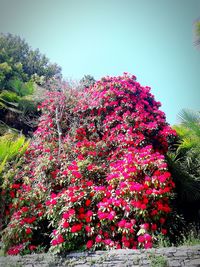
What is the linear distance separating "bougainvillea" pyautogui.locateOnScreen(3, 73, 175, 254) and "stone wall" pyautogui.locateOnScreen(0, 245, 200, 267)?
0.24 metres

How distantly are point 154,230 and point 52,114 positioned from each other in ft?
17.5

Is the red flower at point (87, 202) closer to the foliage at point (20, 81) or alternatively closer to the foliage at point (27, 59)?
the foliage at point (20, 81)

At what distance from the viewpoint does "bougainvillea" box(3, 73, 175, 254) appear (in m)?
5.12

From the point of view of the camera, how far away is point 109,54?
590cm

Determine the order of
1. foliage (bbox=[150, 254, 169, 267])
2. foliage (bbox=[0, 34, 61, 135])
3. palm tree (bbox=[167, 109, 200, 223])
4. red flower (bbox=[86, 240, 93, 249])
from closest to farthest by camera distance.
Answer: foliage (bbox=[150, 254, 169, 267]), red flower (bbox=[86, 240, 93, 249]), palm tree (bbox=[167, 109, 200, 223]), foliage (bbox=[0, 34, 61, 135])

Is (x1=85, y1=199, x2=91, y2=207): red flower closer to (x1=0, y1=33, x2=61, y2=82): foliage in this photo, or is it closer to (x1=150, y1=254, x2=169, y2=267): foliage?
(x1=150, y1=254, x2=169, y2=267): foliage

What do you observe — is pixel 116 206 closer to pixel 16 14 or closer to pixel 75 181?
pixel 75 181

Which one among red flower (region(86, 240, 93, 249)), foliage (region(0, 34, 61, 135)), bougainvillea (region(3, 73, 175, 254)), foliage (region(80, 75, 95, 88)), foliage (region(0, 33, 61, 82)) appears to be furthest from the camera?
foliage (region(0, 33, 61, 82))

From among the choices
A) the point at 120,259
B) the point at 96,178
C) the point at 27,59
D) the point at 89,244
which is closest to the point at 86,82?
the point at 96,178

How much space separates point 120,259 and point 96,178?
7.09ft

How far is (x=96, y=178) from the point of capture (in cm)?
617

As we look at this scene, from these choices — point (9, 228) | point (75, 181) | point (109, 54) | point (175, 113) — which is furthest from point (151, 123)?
point (9, 228)

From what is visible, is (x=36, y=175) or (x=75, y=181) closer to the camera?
(x=75, y=181)

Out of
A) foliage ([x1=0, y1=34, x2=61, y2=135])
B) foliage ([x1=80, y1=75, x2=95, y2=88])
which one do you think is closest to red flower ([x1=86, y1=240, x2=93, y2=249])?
foliage ([x1=0, y1=34, x2=61, y2=135])
